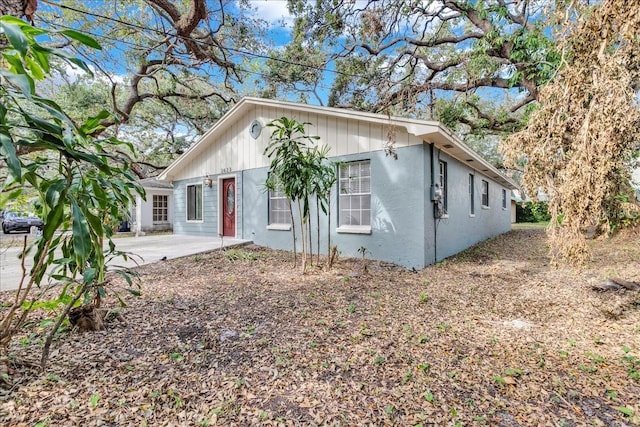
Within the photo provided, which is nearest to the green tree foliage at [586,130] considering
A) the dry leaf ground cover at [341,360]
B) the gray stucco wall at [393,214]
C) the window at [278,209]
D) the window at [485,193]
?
the dry leaf ground cover at [341,360]

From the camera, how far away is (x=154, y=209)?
14.7 m

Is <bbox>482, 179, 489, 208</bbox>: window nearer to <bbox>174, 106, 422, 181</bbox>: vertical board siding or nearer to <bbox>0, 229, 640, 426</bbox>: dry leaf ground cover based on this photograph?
<bbox>174, 106, 422, 181</bbox>: vertical board siding

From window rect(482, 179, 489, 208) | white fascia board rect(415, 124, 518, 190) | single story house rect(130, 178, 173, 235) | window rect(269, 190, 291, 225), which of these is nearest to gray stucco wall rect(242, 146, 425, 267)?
white fascia board rect(415, 124, 518, 190)

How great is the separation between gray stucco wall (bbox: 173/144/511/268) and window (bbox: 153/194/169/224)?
588 centimetres

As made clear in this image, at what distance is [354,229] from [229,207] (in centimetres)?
480

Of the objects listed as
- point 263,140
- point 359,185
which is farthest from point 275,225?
point 359,185

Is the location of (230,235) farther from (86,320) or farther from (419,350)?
(419,350)

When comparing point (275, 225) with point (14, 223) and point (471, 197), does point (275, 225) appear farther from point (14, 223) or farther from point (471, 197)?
point (14, 223)

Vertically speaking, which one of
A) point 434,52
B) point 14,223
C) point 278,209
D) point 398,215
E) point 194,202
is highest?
point 434,52

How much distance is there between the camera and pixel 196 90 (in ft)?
47.9

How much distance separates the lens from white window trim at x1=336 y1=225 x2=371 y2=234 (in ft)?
23.8

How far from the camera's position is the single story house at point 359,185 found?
661 cm

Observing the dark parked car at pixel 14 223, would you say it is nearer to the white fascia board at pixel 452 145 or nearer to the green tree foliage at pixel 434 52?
the green tree foliage at pixel 434 52

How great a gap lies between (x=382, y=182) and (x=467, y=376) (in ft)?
16.1
